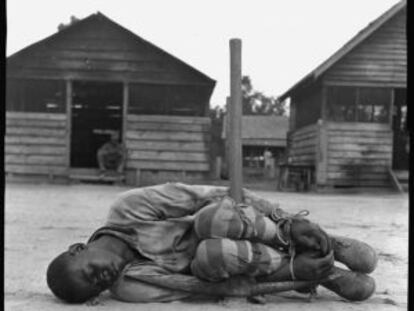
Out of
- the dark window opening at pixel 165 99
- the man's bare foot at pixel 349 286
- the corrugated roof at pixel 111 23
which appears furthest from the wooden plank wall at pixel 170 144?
the man's bare foot at pixel 349 286

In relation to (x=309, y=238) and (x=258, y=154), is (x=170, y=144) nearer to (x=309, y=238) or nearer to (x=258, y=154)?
(x=309, y=238)

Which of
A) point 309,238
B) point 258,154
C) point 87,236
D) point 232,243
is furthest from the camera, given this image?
point 258,154

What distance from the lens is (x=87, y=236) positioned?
610cm

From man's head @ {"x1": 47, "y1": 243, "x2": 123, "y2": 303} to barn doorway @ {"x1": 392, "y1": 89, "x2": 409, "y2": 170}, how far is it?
15362mm

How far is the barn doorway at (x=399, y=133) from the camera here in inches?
704

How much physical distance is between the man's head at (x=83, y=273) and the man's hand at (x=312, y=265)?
0.86m

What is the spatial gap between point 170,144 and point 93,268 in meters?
13.3

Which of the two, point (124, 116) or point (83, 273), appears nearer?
point (83, 273)

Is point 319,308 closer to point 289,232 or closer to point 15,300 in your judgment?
point 289,232

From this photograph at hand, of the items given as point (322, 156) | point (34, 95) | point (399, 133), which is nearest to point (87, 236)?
point (322, 156)

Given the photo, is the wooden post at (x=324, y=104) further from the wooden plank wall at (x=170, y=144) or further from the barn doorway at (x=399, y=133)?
the wooden plank wall at (x=170, y=144)

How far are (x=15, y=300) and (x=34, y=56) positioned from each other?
13.8 m

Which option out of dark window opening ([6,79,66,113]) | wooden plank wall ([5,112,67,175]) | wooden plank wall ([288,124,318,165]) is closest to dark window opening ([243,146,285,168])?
wooden plank wall ([288,124,318,165])

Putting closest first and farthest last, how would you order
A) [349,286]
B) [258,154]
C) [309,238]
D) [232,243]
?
[232,243]
[309,238]
[349,286]
[258,154]
